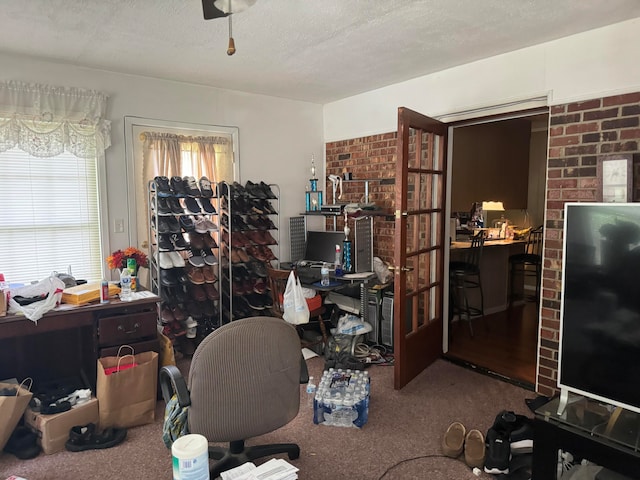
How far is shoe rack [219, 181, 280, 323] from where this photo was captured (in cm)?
389

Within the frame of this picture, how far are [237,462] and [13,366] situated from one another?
6.12 feet

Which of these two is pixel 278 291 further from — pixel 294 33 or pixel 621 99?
pixel 621 99

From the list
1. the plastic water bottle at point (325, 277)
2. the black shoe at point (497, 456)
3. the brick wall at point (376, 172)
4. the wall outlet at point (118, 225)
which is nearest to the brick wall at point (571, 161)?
the black shoe at point (497, 456)

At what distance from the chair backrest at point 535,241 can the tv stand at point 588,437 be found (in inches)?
167

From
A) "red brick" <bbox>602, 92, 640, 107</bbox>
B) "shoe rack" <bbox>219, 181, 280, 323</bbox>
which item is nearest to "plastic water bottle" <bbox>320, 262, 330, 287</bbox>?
"shoe rack" <bbox>219, 181, 280, 323</bbox>

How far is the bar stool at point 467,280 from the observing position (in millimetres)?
4324

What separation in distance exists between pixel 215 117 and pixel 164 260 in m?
1.44

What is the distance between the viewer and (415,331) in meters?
3.30

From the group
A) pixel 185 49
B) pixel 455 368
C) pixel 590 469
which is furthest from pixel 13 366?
pixel 590 469

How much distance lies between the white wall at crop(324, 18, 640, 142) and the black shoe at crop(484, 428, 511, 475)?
212cm

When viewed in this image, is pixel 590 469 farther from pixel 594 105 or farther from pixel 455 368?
pixel 594 105

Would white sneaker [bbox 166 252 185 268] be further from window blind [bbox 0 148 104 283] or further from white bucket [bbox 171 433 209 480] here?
white bucket [bbox 171 433 209 480]

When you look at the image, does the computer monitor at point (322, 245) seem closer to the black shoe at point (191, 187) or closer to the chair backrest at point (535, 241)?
the black shoe at point (191, 187)

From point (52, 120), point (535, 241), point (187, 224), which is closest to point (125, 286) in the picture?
point (187, 224)
